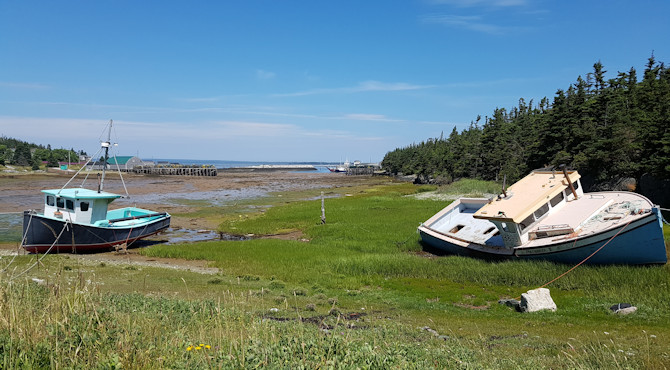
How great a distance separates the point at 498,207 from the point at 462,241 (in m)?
2.67

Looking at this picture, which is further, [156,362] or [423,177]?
[423,177]

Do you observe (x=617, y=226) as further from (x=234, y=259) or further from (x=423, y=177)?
(x=423, y=177)

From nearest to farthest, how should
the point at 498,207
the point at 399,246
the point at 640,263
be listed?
1. the point at 640,263
2. the point at 498,207
3. the point at 399,246

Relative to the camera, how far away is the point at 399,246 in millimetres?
27438

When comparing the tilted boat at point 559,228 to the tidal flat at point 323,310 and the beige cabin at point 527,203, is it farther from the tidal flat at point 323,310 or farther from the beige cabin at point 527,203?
the tidal flat at point 323,310

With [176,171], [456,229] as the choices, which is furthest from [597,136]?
[176,171]

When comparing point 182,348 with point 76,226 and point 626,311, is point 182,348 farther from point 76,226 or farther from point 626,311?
point 76,226

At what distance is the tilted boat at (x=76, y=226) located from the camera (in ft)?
87.2

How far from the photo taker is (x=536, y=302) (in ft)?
47.7

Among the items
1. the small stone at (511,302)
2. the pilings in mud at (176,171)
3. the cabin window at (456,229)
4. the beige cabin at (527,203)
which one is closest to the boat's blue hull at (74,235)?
the cabin window at (456,229)

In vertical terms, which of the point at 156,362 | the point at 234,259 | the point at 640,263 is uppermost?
the point at 156,362

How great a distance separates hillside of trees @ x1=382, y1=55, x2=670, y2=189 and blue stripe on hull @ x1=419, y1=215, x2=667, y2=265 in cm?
1879

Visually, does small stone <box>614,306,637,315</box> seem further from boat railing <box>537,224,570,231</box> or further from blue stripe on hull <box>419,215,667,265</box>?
boat railing <box>537,224,570,231</box>

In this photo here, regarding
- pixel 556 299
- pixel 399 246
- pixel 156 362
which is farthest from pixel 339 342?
pixel 399 246
